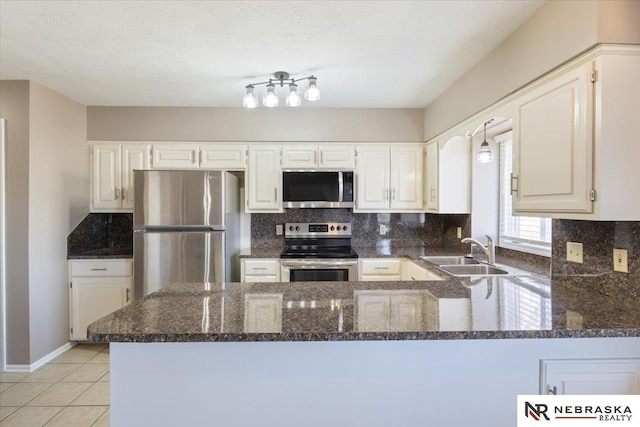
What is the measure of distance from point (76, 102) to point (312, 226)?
267 cm

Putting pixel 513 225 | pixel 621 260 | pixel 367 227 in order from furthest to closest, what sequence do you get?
pixel 367 227 < pixel 513 225 < pixel 621 260

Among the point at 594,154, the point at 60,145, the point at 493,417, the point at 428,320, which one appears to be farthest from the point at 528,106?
the point at 60,145

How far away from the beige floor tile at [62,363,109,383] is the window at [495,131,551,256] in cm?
349

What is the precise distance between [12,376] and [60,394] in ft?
2.03

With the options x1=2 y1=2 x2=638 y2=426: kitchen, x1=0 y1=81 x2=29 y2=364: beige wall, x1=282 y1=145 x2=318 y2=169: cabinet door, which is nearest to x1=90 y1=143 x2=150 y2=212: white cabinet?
x1=2 y1=2 x2=638 y2=426: kitchen

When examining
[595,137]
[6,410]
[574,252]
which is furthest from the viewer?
[6,410]

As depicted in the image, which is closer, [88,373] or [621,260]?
[621,260]

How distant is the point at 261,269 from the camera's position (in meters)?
3.17

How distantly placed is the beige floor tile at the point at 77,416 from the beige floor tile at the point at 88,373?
39 cm

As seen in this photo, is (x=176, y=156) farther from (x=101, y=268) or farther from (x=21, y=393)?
(x=21, y=393)

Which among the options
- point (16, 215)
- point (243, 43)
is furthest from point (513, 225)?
point (16, 215)

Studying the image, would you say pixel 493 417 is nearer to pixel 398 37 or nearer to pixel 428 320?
pixel 428 320

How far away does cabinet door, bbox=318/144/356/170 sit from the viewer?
3.43 meters

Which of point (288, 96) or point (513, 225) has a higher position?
point (288, 96)
